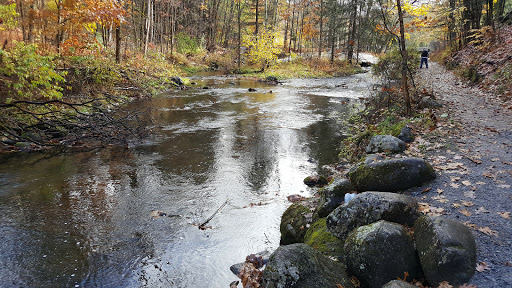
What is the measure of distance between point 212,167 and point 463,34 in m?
27.7

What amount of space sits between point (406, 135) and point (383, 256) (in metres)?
5.99

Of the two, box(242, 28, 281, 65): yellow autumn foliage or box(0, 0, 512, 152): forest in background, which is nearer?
box(0, 0, 512, 152): forest in background

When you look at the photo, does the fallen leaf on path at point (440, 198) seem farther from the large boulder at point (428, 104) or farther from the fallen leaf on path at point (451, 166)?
the large boulder at point (428, 104)

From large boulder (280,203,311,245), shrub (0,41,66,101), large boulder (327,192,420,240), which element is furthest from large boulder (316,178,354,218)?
shrub (0,41,66,101)

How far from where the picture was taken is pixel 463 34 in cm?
2616

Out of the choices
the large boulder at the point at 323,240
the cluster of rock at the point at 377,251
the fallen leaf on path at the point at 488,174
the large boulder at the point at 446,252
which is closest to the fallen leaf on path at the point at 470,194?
the fallen leaf on path at the point at 488,174

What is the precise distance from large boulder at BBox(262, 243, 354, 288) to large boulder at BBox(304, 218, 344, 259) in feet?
1.88

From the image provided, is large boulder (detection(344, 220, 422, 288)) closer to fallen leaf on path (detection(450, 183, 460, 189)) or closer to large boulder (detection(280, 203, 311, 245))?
large boulder (detection(280, 203, 311, 245))

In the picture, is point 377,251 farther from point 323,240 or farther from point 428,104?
point 428,104

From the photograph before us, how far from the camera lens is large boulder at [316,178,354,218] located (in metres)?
5.62

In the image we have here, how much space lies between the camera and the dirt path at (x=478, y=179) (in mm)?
3674

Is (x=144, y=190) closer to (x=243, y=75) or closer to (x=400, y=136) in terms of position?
(x=400, y=136)

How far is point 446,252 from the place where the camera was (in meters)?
3.33

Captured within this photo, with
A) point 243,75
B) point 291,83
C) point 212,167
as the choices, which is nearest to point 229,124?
point 212,167
